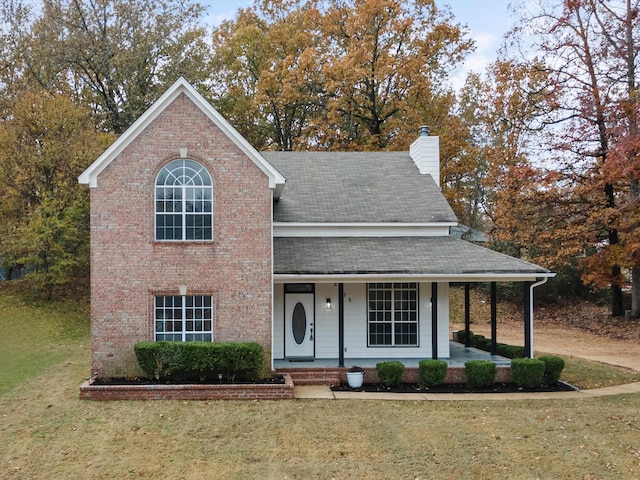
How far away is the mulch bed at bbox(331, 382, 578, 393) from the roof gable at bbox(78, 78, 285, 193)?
18.2ft

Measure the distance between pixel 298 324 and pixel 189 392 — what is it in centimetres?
463

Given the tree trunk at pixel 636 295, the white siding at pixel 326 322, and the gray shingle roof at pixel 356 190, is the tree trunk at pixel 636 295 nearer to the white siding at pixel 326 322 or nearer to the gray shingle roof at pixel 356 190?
the gray shingle roof at pixel 356 190

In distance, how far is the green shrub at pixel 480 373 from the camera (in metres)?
14.3

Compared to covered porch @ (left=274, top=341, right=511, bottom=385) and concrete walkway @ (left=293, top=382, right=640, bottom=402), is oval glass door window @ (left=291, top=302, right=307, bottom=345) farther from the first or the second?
concrete walkway @ (left=293, top=382, right=640, bottom=402)

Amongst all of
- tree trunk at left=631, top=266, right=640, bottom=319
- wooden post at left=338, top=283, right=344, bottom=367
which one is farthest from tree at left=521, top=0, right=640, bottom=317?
wooden post at left=338, top=283, right=344, bottom=367

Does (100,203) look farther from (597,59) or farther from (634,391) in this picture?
(597,59)

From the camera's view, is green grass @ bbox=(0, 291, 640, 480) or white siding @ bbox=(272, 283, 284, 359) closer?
green grass @ bbox=(0, 291, 640, 480)

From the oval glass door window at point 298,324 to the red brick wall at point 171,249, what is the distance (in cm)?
225

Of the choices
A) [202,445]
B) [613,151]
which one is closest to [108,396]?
[202,445]

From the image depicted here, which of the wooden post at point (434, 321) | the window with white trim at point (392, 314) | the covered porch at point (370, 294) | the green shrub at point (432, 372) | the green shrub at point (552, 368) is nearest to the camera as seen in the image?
→ the green shrub at point (432, 372)

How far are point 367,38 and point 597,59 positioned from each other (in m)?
11.8

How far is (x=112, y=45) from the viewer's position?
32.4 meters

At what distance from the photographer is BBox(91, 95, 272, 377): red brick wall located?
1404 cm

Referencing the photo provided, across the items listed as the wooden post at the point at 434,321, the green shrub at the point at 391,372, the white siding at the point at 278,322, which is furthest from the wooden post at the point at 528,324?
the white siding at the point at 278,322
